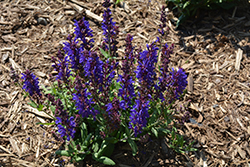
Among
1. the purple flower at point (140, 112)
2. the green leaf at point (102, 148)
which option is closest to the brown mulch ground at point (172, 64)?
the green leaf at point (102, 148)

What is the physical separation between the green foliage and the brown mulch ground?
256 mm

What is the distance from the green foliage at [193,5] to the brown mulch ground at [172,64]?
→ 0.84 ft

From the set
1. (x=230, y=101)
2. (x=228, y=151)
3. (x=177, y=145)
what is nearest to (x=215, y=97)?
(x=230, y=101)

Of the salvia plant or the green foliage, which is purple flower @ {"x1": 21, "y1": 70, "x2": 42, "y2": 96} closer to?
the salvia plant

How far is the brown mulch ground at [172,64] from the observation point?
4598mm

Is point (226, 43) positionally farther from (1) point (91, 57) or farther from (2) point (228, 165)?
(1) point (91, 57)

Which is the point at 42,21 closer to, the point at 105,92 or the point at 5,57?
the point at 5,57

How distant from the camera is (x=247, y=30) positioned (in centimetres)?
681

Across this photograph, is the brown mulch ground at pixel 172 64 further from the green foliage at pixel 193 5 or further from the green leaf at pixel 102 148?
the green leaf at pixel 102 148

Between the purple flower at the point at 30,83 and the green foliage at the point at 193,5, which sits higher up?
the green foliage at the point at 193,5

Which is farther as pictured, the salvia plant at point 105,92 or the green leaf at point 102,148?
the green leaf at point 102,148

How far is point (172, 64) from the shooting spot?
616cm

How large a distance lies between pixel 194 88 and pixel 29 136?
400 cm

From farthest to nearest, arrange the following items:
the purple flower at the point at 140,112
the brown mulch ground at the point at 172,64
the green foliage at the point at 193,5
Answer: the green foliage at the point at 193,5 < the brown mulch ground at the point at 172,64 < the purple flower at the point at 140,112
